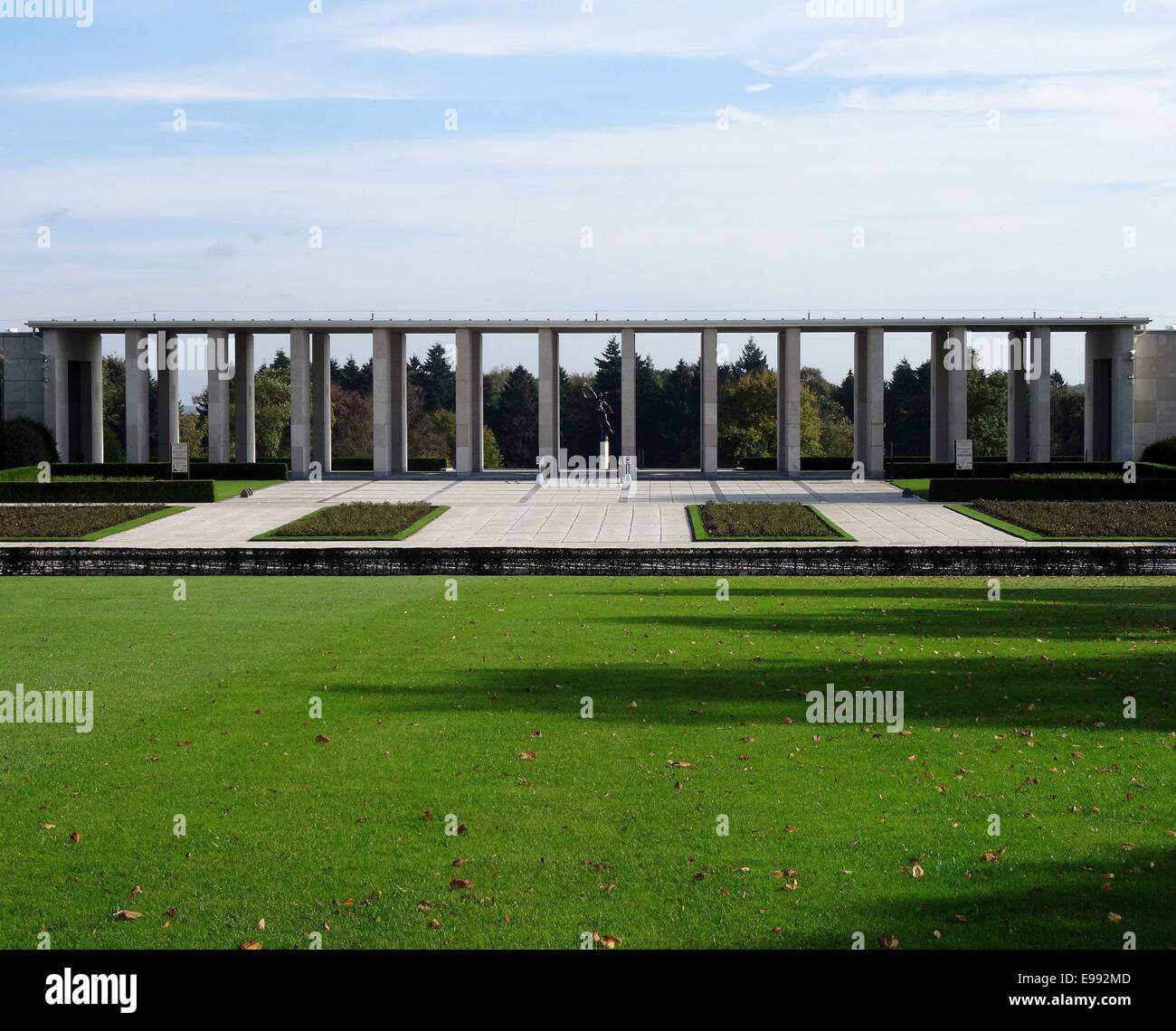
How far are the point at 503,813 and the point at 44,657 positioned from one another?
8.44 meters

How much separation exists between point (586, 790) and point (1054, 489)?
34922 mm

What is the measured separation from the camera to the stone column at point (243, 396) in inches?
2479

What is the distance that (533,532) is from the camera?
36688 millimetres

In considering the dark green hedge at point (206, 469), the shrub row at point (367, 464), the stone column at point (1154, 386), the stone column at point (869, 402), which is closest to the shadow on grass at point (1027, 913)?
the dark green hedge at point (206, 469)

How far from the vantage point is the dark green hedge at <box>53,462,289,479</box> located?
51.4 metres

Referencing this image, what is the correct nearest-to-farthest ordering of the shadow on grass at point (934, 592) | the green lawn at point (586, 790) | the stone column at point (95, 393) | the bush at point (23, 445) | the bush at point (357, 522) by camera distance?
the green lawn at point (586, 790)
the shadow on grass at point (934, 592)
the bush at point (357, 522)
the bush at point (23, 445)
the stone column at point (95, 393)

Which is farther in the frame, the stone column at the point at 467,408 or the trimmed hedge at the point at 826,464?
the trimmed hedge at the point at 826,464

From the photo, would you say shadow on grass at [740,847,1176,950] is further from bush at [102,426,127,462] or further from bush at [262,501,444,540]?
bush at [102,426,127,462]

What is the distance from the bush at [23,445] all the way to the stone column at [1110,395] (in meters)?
43.7

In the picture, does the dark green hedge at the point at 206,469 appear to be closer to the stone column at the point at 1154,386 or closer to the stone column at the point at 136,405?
the stone column at the point at 136,405

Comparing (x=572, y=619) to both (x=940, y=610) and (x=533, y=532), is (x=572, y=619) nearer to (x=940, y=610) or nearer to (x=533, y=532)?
(x=940, y=610)

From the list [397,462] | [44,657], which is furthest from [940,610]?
[397,462]

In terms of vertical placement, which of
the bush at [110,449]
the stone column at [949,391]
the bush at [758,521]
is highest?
the stone column at [949,391]

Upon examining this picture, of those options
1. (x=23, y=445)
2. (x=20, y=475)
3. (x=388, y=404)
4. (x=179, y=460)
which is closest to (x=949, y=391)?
(x=388, y=404)
